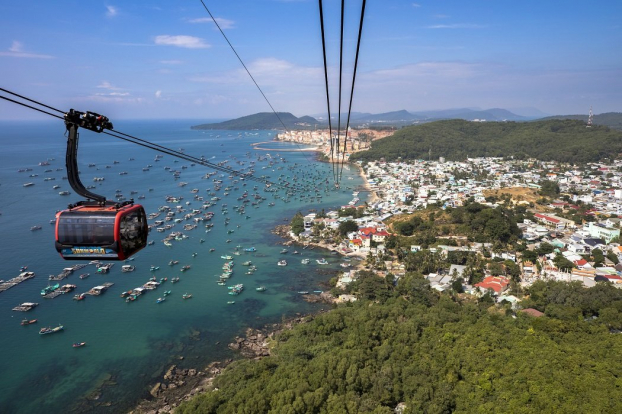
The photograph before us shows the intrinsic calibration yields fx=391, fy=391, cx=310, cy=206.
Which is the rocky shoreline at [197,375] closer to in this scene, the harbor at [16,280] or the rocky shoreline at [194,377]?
the rocky shoreline at [194,377]

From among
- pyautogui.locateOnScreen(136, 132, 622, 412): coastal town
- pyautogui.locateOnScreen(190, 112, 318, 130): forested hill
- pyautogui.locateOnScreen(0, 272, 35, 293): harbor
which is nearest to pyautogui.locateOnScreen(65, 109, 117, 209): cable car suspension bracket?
pyautogui.locateOnScreen(136, 132, 622, 412): coastal town

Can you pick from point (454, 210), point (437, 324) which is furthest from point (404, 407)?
point (454, 210)

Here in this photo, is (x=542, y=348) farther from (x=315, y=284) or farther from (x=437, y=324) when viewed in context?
(x=315, y=284)

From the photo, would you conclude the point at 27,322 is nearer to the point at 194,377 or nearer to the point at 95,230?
the point at 194,377

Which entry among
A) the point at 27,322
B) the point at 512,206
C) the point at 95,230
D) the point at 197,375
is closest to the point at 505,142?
the point at 512,206

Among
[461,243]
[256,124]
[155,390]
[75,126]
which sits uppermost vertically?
[256,124]

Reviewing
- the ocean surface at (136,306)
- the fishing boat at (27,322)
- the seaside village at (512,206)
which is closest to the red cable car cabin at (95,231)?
the ocean surface at (136,306)
